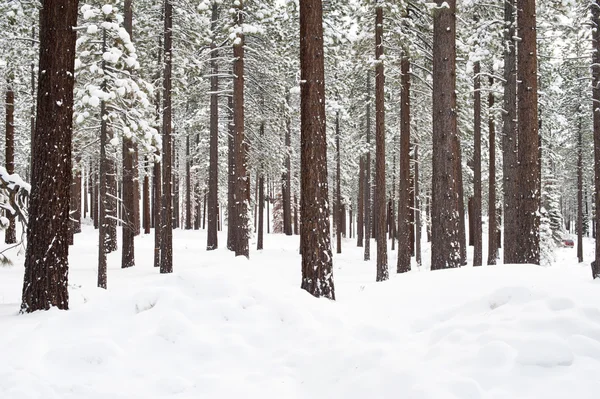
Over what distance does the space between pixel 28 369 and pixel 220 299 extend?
2343mm

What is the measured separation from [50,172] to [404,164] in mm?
12429

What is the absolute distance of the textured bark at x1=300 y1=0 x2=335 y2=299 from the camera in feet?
25.4

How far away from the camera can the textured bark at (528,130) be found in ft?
33.0

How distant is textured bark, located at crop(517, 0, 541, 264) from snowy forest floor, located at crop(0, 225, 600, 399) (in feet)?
9.41

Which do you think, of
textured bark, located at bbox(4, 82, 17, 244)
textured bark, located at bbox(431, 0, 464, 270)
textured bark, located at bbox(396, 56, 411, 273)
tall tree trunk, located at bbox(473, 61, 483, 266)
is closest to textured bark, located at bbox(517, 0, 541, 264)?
textured bark, located at bbox(431, 0, 464, 270)

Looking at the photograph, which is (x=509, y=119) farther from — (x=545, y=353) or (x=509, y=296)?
(x=545, y=353)

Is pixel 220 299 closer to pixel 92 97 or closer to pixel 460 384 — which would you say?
pixel 460 384

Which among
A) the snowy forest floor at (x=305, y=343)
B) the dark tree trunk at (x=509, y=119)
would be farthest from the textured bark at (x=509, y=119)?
the snowy forest floor at (x=305, y=343)

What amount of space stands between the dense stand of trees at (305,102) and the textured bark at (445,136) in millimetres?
34

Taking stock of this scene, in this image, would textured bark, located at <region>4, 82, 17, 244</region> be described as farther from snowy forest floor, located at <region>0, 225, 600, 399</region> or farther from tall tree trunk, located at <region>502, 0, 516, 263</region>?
tall tree trunk, located at <region>502, 0, 516, 263</region>

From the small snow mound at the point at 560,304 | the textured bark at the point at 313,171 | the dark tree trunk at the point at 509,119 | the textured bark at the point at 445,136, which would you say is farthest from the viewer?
the dark tree trunk at the point at 509,119

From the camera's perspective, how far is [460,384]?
155 inches

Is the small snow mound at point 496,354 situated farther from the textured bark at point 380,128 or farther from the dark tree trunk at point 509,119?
the textured bark at point 380,128

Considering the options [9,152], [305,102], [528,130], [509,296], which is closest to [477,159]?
[528,130]
